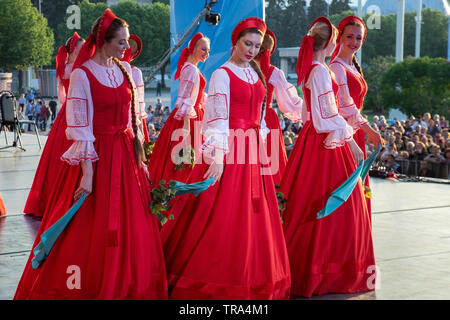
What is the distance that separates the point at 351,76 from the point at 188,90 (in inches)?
82.0

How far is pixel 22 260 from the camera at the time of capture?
18.0 feet

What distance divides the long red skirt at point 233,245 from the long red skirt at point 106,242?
7.7 inches

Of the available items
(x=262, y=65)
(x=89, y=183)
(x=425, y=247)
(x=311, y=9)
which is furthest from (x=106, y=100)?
(x=311, y=9)

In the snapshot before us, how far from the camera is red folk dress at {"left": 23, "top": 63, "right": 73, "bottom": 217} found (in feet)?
22.1

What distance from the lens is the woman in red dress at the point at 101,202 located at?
3.94 m

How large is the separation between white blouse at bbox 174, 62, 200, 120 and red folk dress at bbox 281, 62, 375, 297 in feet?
6.91

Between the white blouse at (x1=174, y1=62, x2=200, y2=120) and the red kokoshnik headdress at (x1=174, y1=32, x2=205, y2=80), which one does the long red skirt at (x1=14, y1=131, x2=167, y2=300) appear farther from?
the red kokoshnik headdress at (x1=174, y1=32, x2=205, y2=80)

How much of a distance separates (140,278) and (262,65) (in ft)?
9.13

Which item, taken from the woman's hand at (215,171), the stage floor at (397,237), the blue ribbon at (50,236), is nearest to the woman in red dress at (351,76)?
the stage floor at (397,237)

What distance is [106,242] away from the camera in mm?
3951

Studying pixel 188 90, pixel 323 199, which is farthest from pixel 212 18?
pixel 323 199

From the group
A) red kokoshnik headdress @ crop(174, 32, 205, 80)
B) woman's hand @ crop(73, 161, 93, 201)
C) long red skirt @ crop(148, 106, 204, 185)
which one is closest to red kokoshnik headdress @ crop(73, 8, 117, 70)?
woman's hand @ crop(73, 161, 93, 201)
